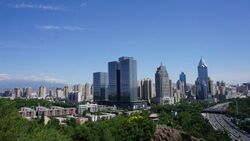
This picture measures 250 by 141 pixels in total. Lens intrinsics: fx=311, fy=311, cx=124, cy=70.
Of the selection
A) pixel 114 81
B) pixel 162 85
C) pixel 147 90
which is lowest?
pixel 147 90

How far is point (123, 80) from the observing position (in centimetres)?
5503

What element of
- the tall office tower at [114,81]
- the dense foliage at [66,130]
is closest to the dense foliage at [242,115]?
the dense foliage at [66,130]

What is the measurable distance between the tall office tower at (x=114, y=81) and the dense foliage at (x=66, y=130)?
2925cm

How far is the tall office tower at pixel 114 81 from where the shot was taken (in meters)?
56.8

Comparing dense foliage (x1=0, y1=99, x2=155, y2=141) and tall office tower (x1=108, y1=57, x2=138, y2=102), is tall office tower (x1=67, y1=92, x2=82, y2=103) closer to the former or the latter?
tall office tower (x1=108, y1=57, x2=138, y2=102)

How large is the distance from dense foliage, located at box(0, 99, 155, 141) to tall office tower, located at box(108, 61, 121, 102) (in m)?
29.3

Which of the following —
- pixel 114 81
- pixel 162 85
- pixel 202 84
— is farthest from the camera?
pixel 202 84

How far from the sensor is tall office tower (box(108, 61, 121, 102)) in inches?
2237

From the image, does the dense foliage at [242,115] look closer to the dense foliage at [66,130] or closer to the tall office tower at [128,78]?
the dense foliage at [66,130]

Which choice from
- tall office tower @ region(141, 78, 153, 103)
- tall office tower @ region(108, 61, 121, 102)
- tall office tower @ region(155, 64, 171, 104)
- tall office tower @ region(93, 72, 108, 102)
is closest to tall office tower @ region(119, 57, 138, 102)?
tall office tower @ region(108, 61, 121, 102)

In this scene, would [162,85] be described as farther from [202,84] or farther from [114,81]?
[202,84]

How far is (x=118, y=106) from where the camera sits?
186 feet

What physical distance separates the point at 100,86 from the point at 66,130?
4424 cm

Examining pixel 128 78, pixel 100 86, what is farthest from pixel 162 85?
pixel 128 78
